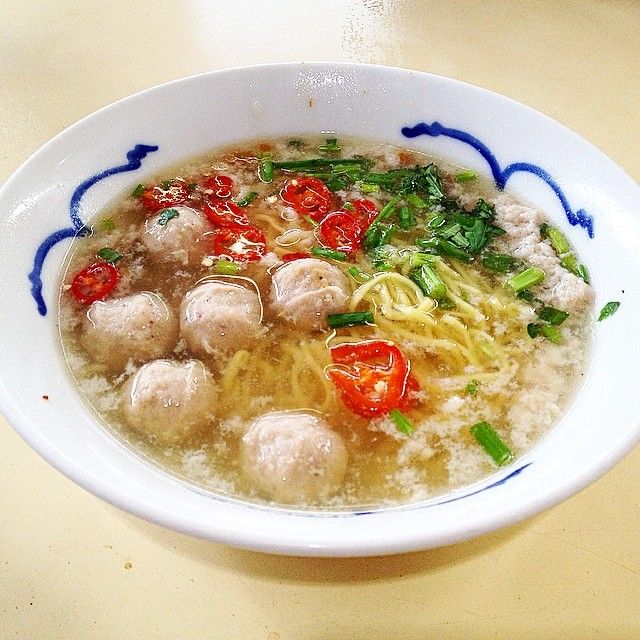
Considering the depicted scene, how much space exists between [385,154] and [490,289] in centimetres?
80

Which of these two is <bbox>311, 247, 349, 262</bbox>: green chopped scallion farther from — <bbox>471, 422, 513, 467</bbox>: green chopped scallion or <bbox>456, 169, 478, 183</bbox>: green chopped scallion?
<bbox>471, 422, 513, 467</bbox>: green chopped scallion

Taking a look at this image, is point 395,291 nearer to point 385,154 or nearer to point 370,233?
point 370,233

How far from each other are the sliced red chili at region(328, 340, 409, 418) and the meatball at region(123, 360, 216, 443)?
411 mm

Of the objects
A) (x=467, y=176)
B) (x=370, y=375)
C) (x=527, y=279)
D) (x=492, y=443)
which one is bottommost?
(x=492, y=443)

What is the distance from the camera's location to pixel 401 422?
1.99m

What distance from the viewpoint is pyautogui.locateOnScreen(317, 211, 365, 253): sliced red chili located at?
8.39 feet

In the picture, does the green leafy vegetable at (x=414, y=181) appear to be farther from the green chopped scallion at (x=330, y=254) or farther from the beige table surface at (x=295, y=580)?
the beige table surface at (x=295, y=580)

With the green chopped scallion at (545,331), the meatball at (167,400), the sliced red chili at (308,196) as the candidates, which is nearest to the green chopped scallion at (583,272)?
the green chopped scallion at (545,331)

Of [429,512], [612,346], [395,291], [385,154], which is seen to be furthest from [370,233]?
[429,512]

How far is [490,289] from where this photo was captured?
2412 millimetres

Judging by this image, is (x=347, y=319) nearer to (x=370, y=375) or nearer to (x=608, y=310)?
(x=370, y=375)

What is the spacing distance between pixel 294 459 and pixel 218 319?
1.90 feet

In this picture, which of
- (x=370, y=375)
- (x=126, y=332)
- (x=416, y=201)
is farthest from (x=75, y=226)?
(x=416, y=201)

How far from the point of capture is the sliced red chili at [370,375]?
2.03 metres
